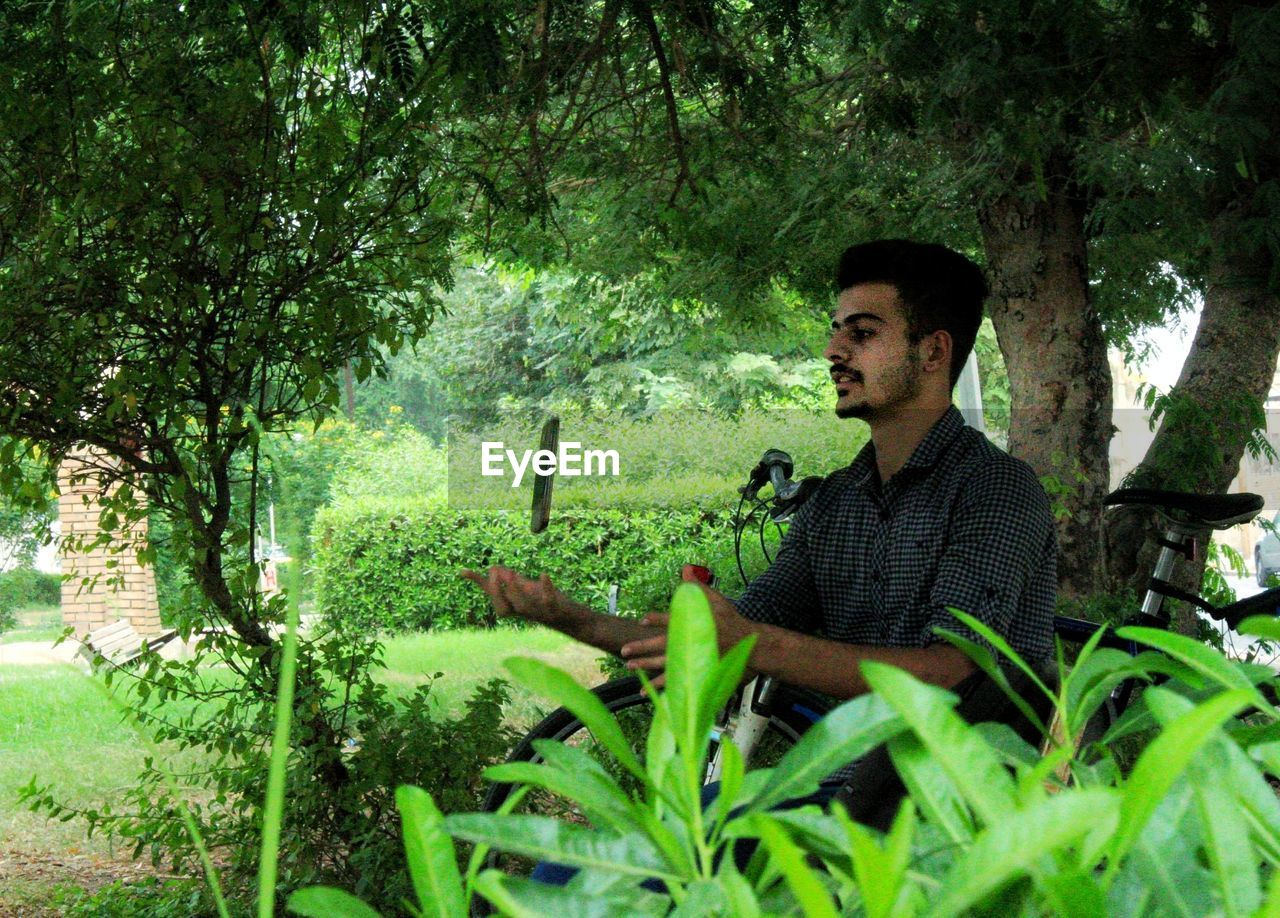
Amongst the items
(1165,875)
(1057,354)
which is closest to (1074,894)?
(1165,875)

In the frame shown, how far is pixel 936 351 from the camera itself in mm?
2396

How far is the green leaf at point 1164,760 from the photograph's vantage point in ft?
1.06

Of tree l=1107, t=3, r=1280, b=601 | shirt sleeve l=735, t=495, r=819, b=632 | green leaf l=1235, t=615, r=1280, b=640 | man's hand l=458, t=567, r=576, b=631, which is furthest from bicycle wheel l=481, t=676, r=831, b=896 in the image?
green leaf l=1235, t=615, r=1280, b=640

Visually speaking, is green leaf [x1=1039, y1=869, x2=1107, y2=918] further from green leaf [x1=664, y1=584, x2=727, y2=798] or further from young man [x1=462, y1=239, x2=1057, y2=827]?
young man [x1=462, y1=239, x2=1057, y2=827]

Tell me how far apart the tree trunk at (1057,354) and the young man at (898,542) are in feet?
9.67

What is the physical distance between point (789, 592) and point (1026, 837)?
2.10 metres

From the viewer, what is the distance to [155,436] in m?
3.41

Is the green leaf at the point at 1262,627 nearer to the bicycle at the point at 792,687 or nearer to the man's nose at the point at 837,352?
the man's nose at the point at 837,352

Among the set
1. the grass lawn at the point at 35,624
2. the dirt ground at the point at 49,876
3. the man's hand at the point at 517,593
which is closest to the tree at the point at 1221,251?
the man's hand at the point at 517,593

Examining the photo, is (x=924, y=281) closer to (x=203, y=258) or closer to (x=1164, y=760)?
(x=203, y=258)

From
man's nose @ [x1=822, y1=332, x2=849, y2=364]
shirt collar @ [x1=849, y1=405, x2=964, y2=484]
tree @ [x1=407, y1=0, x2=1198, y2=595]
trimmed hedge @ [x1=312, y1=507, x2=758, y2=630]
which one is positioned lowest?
trimmed hedge @ [x1=312, y1=507, x2=758, y2=630]

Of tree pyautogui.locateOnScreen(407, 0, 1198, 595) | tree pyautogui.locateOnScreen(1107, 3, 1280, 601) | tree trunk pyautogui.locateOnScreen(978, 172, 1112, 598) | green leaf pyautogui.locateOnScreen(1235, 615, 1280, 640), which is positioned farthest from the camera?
tree trunk pyautogui.locateOnScreen(978, 172, 1112, 598)

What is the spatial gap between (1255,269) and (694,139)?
2.39 metres

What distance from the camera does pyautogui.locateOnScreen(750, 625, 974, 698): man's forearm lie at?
1.71 metres
